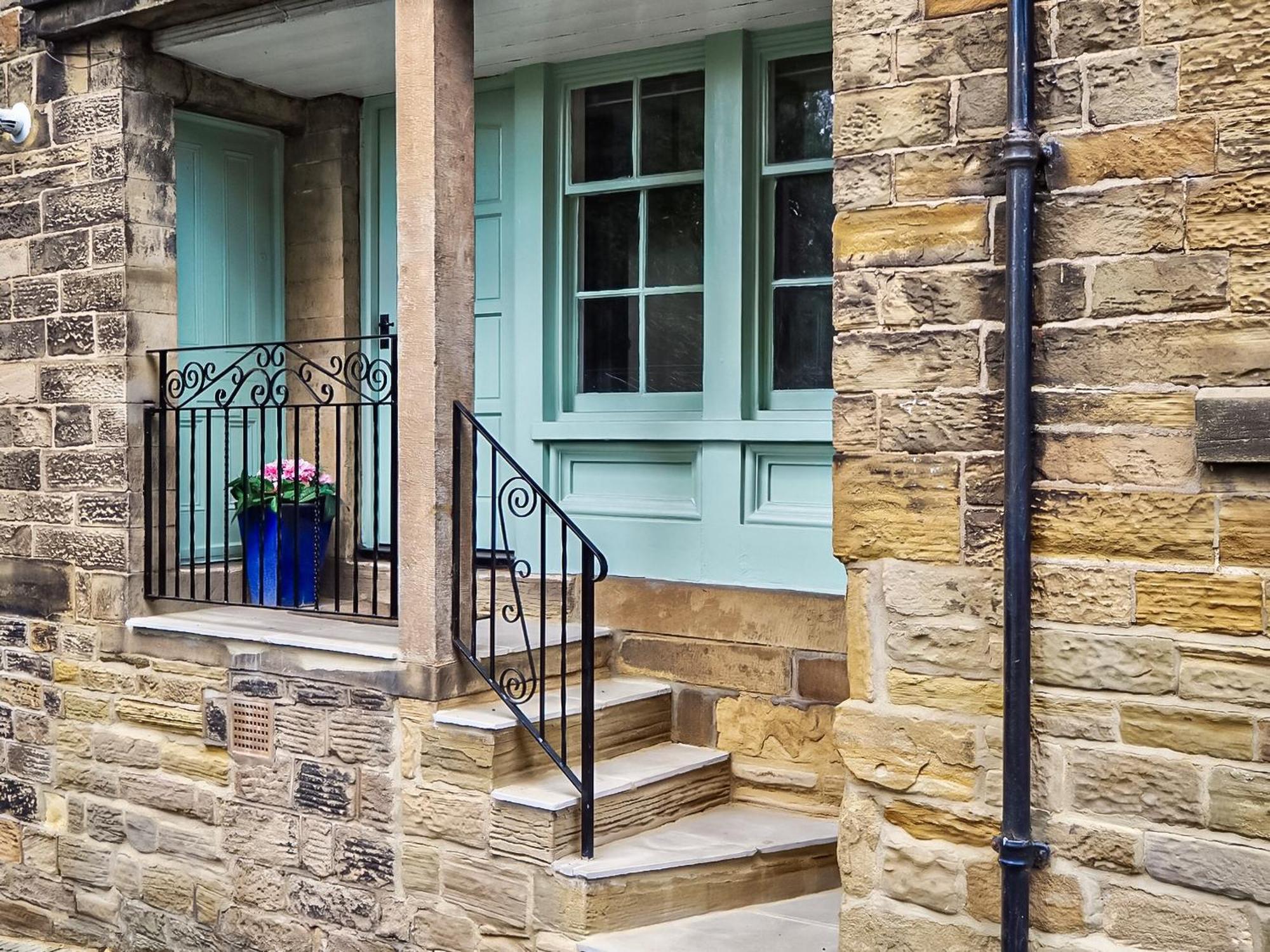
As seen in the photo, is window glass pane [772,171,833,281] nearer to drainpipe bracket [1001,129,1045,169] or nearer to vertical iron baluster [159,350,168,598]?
drainpipe bracket [1001,129,1045,169]

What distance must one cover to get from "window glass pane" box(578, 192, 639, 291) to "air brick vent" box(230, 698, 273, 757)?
2135mm

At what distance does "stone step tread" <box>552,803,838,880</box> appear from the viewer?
4.08 m

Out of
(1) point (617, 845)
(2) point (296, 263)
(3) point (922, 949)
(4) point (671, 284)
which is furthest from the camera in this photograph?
(2) point (296, 263)

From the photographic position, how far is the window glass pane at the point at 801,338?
16.4 feet

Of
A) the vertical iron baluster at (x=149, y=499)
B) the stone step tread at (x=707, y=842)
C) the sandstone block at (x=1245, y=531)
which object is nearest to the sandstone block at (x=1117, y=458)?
the sandstone block at (x=1245, y=531)

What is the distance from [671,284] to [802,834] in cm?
219

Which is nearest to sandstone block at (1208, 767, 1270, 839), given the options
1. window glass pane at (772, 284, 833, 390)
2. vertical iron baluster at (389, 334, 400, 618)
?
window glass pane at (772, 284, 833, 390)

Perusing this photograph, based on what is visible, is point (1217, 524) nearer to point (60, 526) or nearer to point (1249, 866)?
point (1249, 866)

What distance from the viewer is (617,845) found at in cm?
428

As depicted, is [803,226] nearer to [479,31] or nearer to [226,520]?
[479,31]

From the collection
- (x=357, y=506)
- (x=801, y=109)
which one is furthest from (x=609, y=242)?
(x=357, y=506)

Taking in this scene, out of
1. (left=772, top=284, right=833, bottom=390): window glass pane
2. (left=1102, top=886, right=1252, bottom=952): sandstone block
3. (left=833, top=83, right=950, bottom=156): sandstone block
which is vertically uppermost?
(left=833, top=83, right=950, bottom=156): sandstone block

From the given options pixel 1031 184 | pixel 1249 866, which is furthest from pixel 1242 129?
pixel 1249 866

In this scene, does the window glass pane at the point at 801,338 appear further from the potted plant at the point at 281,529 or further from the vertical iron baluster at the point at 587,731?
the potted plant at the point at 281,529
